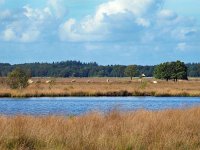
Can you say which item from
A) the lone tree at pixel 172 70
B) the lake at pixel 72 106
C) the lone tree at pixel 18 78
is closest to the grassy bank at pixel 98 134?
the lake at pixel 72 106

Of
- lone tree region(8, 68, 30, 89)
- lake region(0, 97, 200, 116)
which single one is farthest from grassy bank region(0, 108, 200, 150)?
lone tree region(8, 68, 30, 89)

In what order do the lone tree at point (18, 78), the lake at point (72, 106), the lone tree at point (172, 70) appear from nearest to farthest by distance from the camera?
the lake at point (72, 106)
the lone tree at point (18, 78)
the lone tree at point (172, 70)

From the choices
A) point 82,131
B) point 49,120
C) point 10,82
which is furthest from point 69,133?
point 10,82

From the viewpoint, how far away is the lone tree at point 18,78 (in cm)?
5219

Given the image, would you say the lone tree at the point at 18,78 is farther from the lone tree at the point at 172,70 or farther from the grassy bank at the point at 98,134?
the lone tree at the point at 172,70

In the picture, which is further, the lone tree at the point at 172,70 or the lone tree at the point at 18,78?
Result: the lone tree at the point at 172,70

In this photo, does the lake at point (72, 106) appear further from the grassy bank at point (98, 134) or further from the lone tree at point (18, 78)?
the lone tree at point (18, 78)

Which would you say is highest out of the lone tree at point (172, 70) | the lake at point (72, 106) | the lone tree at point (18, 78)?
the lone tree at point (172, 70)

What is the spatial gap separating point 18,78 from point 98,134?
→ 41297mm

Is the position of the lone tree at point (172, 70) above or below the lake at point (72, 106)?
above

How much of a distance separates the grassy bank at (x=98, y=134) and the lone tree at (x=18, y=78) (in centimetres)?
3697

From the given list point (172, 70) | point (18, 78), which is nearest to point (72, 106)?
point (18, 78)

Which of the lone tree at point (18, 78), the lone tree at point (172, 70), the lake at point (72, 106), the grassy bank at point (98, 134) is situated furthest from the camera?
the lone tree at point (172, 70)

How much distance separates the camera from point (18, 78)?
53188mm
